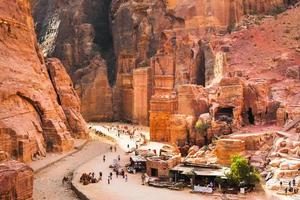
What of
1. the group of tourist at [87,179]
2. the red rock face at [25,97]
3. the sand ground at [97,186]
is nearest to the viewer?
the sand ground at [97,186]

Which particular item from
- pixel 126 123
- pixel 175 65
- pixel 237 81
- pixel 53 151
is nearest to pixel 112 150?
pixel 53 151

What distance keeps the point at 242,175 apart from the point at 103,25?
49.1 metres

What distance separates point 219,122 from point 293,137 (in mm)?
7159

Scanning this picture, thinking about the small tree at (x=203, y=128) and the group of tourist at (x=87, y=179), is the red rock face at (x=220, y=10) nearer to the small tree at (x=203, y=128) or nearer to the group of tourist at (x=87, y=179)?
the small tree at (x=203, y=128)

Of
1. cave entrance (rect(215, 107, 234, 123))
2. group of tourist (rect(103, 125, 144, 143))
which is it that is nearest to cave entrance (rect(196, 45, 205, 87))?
group of tourist (rect(103, 125, 144, 143))

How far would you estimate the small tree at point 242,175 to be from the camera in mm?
27422

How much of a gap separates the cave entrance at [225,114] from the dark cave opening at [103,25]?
33151 millimetres

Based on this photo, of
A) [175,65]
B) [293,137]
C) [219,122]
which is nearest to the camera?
[293,137]

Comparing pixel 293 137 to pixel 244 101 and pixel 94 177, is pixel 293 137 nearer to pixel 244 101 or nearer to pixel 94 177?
pixel 244 101

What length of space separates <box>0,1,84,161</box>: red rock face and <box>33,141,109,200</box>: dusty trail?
7.00 feet

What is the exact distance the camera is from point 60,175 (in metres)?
33.8

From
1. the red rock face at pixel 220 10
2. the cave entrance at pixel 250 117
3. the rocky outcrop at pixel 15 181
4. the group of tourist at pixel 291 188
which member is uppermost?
the red rock face at pixel 220 10

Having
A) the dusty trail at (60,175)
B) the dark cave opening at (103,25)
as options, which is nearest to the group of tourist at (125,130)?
the dusty trail at (60,175)

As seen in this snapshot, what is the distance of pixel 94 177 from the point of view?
32.0 meters
